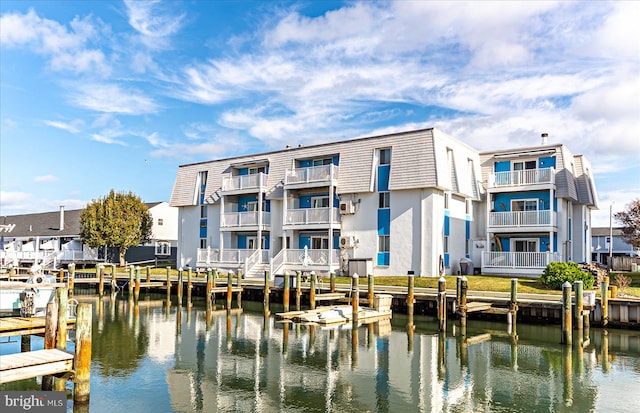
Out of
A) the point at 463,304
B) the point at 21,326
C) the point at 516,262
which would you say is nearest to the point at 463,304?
the point at 463,304

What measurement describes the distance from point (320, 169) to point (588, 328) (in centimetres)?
2175

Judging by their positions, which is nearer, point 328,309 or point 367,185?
point 328,309

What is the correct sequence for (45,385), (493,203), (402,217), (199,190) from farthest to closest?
(199,190)
(493,203)
(402,217)
(45,385)

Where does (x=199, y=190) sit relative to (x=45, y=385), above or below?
above

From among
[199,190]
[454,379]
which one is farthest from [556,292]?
[199,190]

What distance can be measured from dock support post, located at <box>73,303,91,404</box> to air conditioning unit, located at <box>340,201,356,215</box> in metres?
27.5

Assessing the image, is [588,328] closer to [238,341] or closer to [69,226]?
[238,341]

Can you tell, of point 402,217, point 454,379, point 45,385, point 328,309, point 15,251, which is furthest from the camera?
point 15,251

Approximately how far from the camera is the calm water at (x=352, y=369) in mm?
14570

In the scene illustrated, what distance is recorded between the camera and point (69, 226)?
213ft

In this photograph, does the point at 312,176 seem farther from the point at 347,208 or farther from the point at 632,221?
the point at 632,221

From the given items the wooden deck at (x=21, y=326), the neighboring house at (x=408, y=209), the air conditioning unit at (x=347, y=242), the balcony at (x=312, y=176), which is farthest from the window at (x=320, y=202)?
the wooden deck at (x=21, y=326)

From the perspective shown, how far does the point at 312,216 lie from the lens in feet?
135

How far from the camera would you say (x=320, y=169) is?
4100cm
